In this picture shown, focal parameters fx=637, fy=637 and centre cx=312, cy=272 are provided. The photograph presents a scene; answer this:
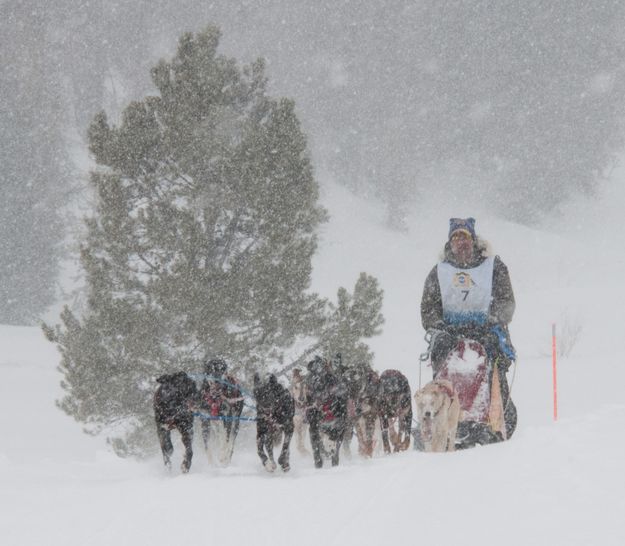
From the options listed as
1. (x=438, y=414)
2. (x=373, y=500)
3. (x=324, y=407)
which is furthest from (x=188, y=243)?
(x=373, y=500)

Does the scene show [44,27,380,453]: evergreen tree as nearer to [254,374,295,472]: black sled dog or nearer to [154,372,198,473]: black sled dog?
[154,372,198,473]: black sled dog

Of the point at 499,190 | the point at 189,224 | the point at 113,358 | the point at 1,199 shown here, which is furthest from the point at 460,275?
the point at 499,190

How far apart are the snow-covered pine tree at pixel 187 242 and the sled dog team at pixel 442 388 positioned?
4382 millimetres

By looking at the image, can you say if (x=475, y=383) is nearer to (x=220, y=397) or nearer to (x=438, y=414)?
(x=438, y=414)

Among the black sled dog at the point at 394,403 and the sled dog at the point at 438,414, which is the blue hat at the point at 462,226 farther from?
the black sled dog at the point at 394,403

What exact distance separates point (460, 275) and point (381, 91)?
132ft

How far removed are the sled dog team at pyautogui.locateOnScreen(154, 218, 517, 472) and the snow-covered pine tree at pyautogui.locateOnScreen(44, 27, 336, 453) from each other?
4.38 m

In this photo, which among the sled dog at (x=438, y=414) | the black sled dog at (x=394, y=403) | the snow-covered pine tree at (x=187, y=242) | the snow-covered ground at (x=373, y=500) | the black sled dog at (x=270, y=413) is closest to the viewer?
the snow-covered ground at (x=373, y=500)

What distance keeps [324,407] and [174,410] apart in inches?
59.6

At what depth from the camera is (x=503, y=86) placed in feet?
146

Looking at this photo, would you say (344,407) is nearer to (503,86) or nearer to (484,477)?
(484,477)

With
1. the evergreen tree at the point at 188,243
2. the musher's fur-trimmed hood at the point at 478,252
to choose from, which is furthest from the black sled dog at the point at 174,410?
the evergreen tree at the point at 188,243

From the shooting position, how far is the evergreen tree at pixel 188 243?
10.7 metres

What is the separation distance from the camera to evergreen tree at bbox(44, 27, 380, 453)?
35.0 ft
